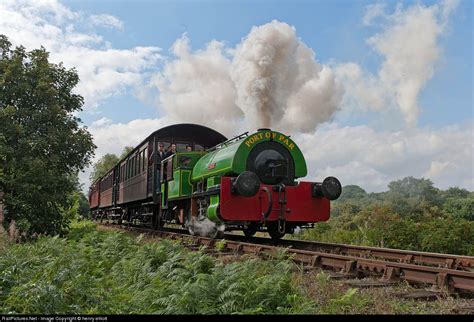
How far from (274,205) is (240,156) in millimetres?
1385

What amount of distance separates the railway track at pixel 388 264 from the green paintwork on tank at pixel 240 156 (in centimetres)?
173

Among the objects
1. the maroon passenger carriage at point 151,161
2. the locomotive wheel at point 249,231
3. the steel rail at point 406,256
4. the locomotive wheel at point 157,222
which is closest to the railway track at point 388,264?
the steel rail at point 406,256

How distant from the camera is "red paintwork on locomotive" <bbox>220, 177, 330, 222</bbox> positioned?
9.59 meters

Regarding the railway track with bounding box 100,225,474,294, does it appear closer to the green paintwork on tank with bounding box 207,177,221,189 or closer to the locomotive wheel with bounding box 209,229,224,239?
the locomotive wheel with bounding box 209,229,224,239

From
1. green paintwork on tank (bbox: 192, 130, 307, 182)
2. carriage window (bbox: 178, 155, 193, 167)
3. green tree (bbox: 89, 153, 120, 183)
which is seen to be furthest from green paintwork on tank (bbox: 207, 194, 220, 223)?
green tree (bbox: 89, 153, 120, 183)

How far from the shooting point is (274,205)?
396 inches

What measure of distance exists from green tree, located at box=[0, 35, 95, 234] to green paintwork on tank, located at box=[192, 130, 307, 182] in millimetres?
4404

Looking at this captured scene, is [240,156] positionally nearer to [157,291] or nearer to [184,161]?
[184,161]

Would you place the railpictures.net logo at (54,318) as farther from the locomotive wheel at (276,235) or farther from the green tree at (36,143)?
the green tree at (36,143)

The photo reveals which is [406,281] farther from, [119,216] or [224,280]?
[119,216]

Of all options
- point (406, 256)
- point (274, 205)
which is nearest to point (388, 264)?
point (406, 256)

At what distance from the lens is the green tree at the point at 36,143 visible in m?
12.2

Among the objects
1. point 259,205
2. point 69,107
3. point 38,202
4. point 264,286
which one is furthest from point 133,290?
point 69,107

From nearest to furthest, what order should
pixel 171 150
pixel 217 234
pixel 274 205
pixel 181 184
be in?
pixel 274 205 → pixel 217 234 → pixel 181 184 → pixel 171 150
